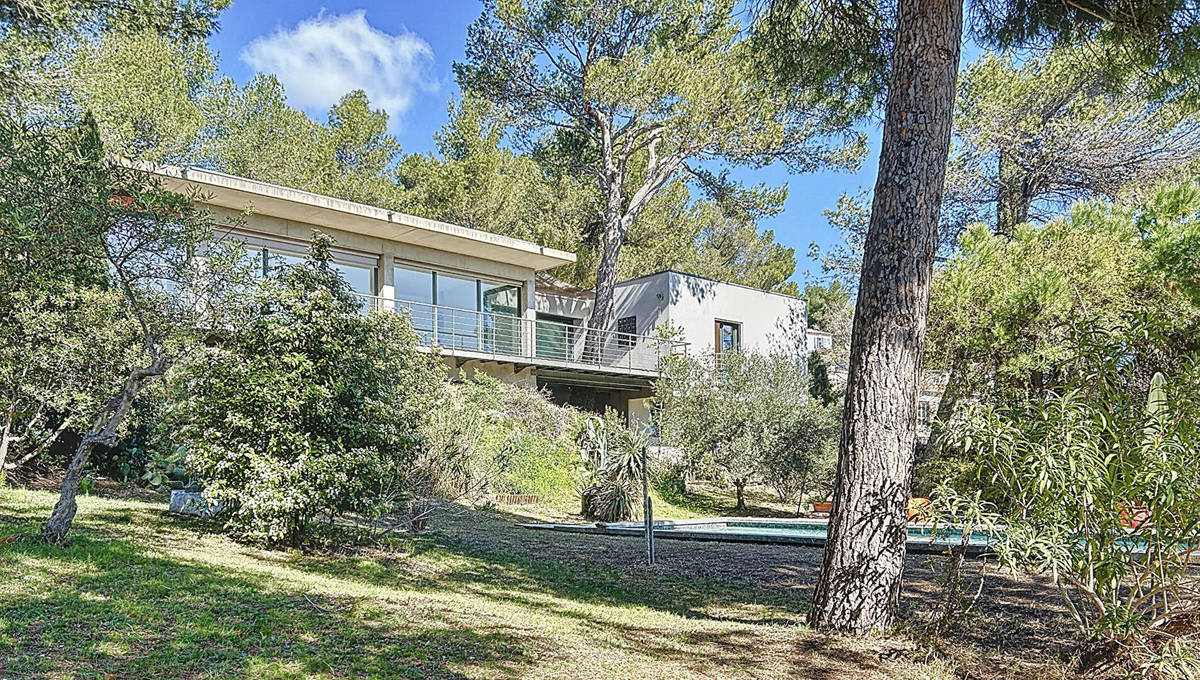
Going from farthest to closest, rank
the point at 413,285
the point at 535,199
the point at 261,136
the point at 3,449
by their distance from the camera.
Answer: the point at 261,136 < the point at 535,199 < the point at 413,285 < the point at 3,449

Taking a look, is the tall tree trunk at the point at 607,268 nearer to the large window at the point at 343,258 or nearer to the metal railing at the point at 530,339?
the metal railing at the point at 530,339

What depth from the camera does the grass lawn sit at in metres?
3.91

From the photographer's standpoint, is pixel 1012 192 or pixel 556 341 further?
pixel 556 341

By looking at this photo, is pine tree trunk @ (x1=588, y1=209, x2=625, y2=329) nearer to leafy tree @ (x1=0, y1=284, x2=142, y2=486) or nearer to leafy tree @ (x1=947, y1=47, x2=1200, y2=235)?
leafy tree @ (x1=947, y1=47, x2=1200, y2=235)

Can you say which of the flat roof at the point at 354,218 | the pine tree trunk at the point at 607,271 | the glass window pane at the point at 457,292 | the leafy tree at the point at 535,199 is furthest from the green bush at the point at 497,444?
the leafy tree at the point at 535,199

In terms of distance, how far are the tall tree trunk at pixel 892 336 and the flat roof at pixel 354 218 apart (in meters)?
12.0

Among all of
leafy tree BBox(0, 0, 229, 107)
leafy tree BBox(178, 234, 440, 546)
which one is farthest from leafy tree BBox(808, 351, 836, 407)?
leafy tree BBox(0, 0, 229, 107)

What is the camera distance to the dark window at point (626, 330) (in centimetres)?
2528

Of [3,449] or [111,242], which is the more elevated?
[111,242]

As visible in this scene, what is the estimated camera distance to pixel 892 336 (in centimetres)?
517

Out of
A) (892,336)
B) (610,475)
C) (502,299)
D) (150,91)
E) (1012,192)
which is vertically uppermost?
(150,91)

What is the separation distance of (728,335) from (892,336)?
22.1 metres

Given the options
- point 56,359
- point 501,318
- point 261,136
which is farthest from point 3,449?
point 261,136

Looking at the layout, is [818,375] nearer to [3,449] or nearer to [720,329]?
[720,329]
